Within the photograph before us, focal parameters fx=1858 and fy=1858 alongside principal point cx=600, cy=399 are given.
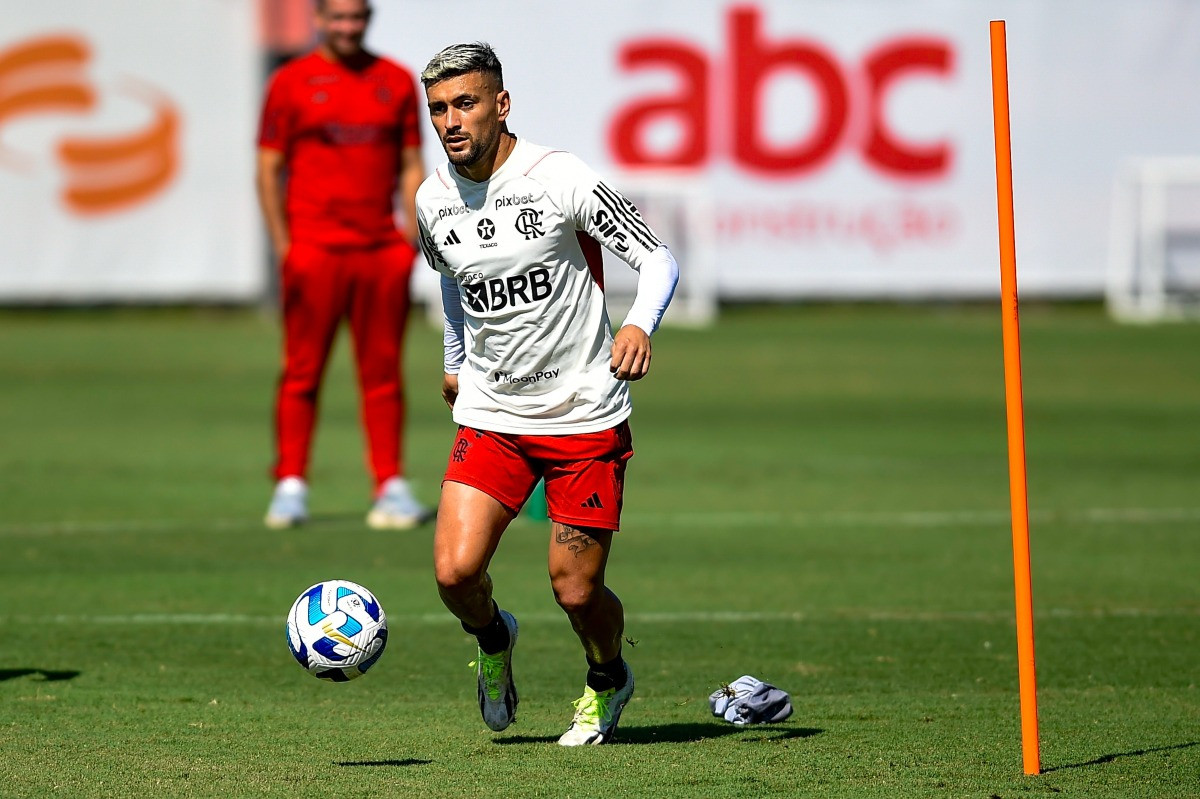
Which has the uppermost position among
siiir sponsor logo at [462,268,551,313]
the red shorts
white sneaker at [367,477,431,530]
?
siiir sponsor logo at [462,268,551,313]

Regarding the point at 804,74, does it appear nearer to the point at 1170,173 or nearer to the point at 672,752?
the point at 1170,173

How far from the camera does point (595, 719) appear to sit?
5.87 metres

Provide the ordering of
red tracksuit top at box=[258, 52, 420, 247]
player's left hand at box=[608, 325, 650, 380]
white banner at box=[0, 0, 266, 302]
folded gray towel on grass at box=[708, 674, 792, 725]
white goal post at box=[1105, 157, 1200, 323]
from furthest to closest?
white goal post at box=[1105, 157, 1200, 323], white banner at box=[0, 0, 266, 302], red tracksuit top at box=[258, 52, 420, 247], folded gray towel on grass at box=[708, 674, 792, 725], player's left hand at box=[608, 325, 650, 380]

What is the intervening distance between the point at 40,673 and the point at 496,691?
2000mm

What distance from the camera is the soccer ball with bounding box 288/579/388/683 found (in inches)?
224

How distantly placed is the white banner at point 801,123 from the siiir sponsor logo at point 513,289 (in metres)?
17.1

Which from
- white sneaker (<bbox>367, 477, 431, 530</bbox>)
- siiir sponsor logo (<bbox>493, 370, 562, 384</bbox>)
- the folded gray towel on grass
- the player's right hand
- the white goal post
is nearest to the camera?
siiir sponsor logo (<bbox>493, 370, 562, 384</bbox>)

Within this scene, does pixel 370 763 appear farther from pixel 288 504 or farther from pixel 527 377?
pixel 288 504

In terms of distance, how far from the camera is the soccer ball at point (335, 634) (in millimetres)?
5691

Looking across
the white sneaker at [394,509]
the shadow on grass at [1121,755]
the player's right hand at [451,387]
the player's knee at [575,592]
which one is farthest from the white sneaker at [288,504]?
the shadow on grass at [1121,755]

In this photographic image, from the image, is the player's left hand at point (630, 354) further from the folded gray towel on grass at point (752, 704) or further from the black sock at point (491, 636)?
the folded gray towel on grass at point (752, 704)

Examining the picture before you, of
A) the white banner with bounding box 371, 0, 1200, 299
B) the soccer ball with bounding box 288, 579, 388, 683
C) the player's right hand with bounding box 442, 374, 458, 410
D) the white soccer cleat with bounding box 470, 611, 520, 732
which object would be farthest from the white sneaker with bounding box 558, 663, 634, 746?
the white banner with bounding box 371, 0, 1200, 299

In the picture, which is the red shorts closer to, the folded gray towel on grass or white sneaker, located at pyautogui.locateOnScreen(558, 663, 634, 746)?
white sneaker, located at pyautogui.locateOnScreen(558, 663, 634, 746)

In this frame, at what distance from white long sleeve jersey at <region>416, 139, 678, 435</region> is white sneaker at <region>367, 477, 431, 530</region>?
4.72 metres
